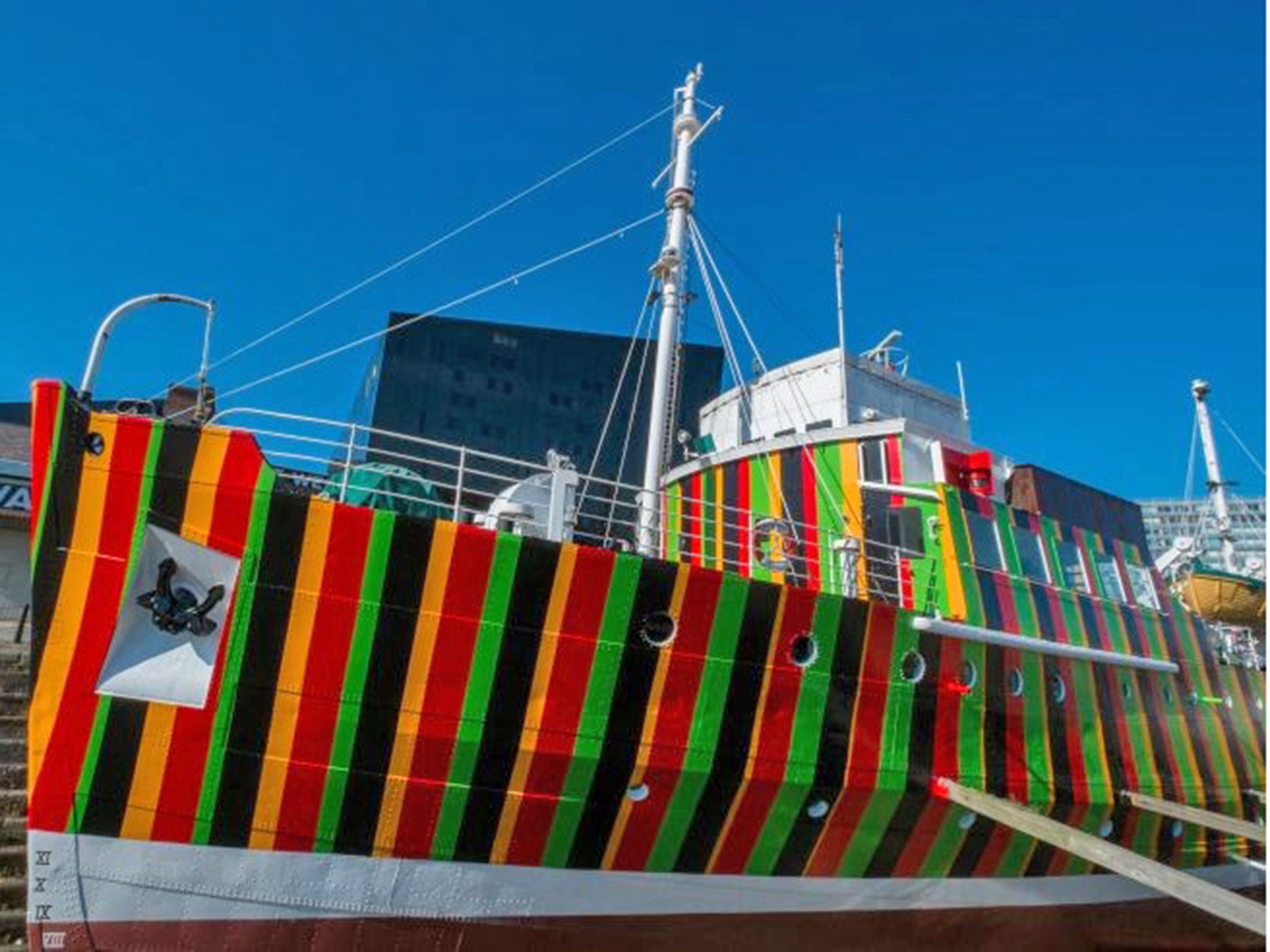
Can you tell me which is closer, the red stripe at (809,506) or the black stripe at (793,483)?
the red stripe at (809,506)

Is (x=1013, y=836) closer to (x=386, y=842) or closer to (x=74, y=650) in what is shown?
(x=386, y=842)

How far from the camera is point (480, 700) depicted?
6047 mm

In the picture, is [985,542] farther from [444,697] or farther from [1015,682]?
[444,697]

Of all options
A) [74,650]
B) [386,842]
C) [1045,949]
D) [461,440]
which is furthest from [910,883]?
[461,440]

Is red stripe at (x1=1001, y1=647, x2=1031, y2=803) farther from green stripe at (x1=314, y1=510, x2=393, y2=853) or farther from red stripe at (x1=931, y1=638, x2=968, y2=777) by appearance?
green stripe at (x1=314, y1=510, x2=393, y2=853)

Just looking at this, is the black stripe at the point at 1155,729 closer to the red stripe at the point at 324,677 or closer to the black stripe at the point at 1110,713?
the black stripe at the point at 1110,713

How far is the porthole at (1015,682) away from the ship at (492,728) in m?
0.10

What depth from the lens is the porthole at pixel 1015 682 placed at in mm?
8266

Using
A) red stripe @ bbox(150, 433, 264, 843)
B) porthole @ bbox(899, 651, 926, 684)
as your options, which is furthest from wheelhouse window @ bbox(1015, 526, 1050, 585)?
red stripe @ bbox(150, 433, 264, 843)

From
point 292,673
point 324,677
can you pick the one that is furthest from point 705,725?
point 292,673

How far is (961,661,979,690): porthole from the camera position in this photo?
7.94m

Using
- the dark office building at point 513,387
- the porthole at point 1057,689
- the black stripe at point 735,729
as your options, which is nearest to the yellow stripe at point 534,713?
the black stripe at point 735,729

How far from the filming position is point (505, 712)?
6086 millimetres

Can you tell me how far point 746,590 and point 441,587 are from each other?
2.61m
